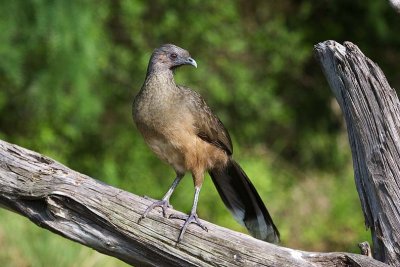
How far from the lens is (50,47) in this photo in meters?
9.38

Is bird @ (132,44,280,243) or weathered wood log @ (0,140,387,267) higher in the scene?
bird @ (132,44,280,243)

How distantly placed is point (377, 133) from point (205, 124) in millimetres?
1582

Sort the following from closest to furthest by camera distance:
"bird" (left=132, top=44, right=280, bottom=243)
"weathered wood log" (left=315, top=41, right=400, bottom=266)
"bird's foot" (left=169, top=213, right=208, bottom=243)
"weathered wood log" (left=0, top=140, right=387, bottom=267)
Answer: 1. "weathered wood log" (left=315, top=41, right=400, bottom=266)
2. "weathered wood log" (left=0, top=140, right=387, bottom=267)
3. "bird's foot" (left=169, top=213, right=208, bottom=243)
4. "bird" (left=132, top=44, right=280, bottom=243)

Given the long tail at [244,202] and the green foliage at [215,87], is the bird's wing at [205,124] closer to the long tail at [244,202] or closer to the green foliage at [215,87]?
the long tail at [244,202]

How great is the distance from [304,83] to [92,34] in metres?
3.34

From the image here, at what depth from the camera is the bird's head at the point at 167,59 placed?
18.9 ft

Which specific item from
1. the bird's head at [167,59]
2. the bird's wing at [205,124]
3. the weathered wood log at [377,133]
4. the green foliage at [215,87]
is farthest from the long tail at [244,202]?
the green foliage at [215,87]

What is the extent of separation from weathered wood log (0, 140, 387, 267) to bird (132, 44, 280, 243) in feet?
2.15

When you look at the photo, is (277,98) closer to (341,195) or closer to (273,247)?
(341,195)

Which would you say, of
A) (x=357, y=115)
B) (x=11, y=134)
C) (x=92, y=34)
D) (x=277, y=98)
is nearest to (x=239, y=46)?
(x=277, y=98)

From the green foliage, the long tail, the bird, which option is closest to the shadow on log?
the bird

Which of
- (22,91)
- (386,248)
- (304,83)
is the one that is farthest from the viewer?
(304,83)

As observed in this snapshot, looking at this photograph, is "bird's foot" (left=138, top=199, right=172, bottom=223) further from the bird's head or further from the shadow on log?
the bird's head

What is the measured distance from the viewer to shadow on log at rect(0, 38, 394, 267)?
4496 millimetres
